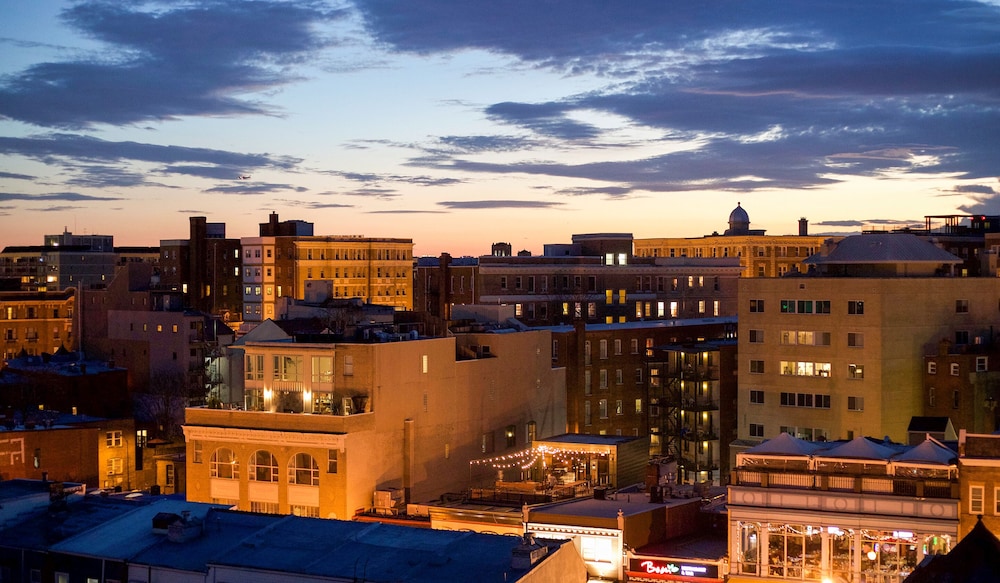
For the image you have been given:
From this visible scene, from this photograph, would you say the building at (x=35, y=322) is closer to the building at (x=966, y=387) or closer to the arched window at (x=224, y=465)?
the arched window at (x=224, y=465)

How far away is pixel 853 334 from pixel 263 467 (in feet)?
120

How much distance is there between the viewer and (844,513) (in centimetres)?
4444

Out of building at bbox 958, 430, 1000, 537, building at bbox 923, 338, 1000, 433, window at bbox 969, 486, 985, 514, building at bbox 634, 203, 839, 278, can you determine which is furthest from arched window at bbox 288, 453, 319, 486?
building at bbox 634, 203, 839, 278

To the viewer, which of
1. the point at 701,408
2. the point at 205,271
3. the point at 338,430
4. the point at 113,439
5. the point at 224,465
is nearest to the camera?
the point at 338,430

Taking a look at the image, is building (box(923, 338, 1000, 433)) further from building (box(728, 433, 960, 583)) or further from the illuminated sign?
the illuminated sign

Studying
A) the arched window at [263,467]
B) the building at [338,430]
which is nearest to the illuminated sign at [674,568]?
the building at [338,430]

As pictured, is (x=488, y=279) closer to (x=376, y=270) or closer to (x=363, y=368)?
(x=376, y=270)

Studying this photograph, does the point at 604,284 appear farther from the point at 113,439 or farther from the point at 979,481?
the point at 979,481

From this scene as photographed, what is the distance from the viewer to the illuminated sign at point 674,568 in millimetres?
46531

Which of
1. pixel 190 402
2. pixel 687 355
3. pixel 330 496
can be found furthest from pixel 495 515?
pixel 190 402

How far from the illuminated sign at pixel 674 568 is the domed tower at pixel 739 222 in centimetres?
15299

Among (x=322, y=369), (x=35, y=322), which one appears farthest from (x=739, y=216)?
(x=322, y=369)

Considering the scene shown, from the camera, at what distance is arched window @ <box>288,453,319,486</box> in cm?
5825

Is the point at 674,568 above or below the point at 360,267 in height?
below
